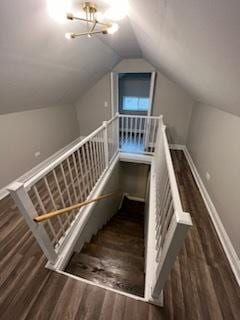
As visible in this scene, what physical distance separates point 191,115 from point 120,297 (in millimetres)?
4158

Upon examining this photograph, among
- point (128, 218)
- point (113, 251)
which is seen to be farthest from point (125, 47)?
point (128, 218)

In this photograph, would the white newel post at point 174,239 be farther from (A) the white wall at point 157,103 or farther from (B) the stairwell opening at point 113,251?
(A) the white wall at point 157,103

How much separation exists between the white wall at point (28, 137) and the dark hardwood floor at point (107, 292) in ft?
4.48

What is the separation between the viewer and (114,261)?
194 cm

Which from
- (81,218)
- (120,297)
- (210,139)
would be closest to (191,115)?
(210,139)

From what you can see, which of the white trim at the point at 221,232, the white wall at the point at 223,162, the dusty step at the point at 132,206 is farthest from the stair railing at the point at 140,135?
the dusty step at the point at 132,206

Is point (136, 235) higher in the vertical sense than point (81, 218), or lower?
lower

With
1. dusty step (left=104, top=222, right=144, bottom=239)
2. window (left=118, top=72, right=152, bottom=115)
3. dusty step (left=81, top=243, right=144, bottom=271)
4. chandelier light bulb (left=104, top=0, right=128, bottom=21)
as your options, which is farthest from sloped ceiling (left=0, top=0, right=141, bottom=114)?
dusty step (left=104, top=222, right=144, bottom=239)

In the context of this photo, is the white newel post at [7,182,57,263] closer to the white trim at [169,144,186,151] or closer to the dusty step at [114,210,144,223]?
the dusty step at [114,210,144,223]

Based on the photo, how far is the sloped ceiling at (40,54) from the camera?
1.35 meters

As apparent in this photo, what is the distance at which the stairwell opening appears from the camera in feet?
5.35

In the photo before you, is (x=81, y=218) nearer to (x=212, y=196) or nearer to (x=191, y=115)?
(x=212, y=196)

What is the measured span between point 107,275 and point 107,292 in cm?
32

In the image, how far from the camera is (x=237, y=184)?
1.72 meters
